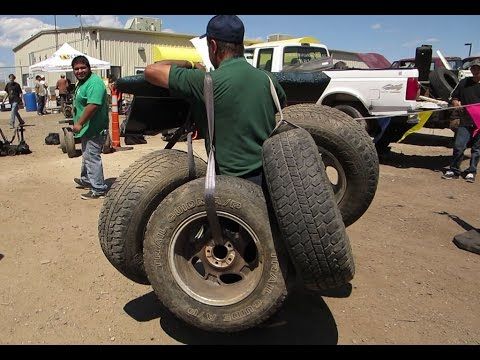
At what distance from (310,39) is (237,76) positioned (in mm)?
11379

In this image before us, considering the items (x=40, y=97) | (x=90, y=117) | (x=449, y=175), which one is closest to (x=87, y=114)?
(x=90, y=117)

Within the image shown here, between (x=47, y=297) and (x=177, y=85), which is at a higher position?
(x=177, y=85)

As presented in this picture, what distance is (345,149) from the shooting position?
11.1ft

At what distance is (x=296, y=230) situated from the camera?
7.77ft

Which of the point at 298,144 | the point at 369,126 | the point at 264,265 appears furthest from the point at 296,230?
the point at 369,126

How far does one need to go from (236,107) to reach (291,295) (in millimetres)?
1736

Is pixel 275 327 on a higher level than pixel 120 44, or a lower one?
lower

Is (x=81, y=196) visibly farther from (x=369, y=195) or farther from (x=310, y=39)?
(x=310, y=39)

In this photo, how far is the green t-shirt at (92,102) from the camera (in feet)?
19.5

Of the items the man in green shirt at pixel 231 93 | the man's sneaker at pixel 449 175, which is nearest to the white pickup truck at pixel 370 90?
the man's sneaker at pixel 449 175

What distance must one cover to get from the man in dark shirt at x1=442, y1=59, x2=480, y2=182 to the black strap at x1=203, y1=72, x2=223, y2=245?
675 cm

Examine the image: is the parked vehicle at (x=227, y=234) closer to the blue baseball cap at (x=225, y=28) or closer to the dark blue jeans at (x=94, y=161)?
the blue baseball cap at (x=225, y=28)

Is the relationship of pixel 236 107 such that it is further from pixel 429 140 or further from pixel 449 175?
pixel 429 140

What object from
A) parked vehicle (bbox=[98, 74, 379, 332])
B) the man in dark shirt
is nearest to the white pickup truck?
the man in dark shirt
